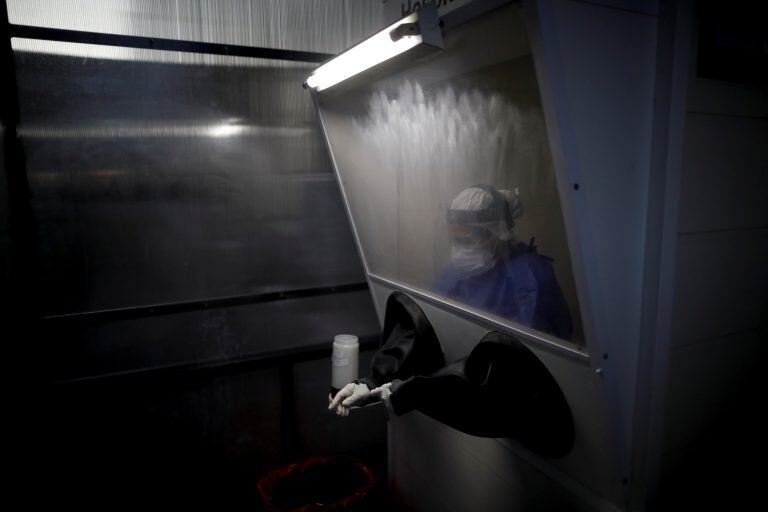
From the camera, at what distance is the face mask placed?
113 cm

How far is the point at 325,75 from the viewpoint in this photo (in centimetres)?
141

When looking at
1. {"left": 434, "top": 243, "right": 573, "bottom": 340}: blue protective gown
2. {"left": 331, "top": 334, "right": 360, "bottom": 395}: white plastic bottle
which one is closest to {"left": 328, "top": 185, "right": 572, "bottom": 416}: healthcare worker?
{"left": 434, "top": 243, "right": 573, "bottom": 340}: blue protective gown

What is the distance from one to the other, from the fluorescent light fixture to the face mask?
43 cm

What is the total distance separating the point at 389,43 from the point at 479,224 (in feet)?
1.34

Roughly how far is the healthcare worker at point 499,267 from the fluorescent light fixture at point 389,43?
1.05 feet

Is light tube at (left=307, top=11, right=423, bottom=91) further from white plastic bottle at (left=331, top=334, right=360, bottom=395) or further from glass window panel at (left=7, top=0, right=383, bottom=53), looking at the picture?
white plastic bottle at (left=331, top=334, right=360, bottom=395)

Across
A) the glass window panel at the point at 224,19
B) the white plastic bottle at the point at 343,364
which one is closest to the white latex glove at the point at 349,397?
the white plastic bottle at the point at 343,364

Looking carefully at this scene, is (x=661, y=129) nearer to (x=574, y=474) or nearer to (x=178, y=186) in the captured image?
(x=574, y=474)

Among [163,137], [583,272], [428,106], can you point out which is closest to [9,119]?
[163,137]

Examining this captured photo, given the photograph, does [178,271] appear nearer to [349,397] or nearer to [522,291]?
[349,397]

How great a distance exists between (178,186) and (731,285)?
153cm

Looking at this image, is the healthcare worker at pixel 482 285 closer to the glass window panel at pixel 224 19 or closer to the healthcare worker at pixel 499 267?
the healthcare worker at pixel 499 267

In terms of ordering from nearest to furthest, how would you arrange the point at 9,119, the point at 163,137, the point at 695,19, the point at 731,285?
the point at 695,19
the point at 731,285
the point at 9,119
the point at 163,137

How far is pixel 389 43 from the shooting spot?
3.39ft
